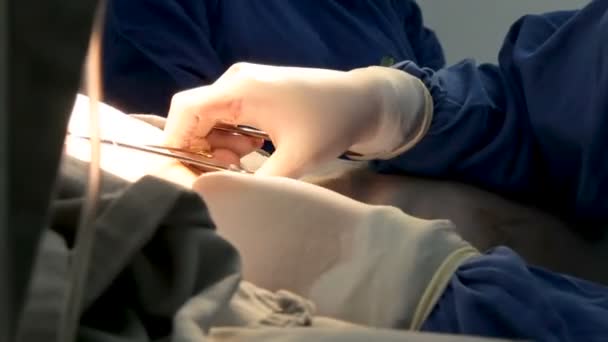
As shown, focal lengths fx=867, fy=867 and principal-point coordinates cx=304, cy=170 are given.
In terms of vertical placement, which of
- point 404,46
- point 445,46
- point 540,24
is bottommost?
point 445,46

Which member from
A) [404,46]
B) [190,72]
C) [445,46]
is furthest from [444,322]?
[445,46]

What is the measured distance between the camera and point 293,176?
564 mm

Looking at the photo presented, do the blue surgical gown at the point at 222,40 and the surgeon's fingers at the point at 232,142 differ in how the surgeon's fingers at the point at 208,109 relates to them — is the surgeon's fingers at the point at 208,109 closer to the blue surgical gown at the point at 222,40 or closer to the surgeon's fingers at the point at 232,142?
the surgeon's fingers at the point at 232,142

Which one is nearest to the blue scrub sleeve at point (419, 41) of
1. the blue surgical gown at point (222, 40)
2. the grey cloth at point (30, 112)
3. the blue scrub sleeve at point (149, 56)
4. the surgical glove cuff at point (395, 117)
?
the blue surgical gown at point (222, 40)

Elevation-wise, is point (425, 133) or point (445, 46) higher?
point (425, 133)

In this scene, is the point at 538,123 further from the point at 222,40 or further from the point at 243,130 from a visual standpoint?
the point at 222,40

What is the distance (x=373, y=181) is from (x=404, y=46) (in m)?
0.43

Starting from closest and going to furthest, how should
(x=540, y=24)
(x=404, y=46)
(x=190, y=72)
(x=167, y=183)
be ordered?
1. (x=167, y=183)
2. (x=540, y=24)
3. (x=190, y=72)
4. (x=404, y=46)

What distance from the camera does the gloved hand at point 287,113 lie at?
1.88 ft

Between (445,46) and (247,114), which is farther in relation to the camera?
(445,46)

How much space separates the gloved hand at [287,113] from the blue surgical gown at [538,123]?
0.05 meters

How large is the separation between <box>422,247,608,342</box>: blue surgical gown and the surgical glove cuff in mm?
253

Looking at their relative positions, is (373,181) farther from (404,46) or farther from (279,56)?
(404,46)

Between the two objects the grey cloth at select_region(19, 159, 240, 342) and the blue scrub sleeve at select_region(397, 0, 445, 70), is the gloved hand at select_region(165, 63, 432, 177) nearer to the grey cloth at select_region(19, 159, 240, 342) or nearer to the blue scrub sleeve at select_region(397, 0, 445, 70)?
the grey cloth at select_region(19, 159, 240, 342)
